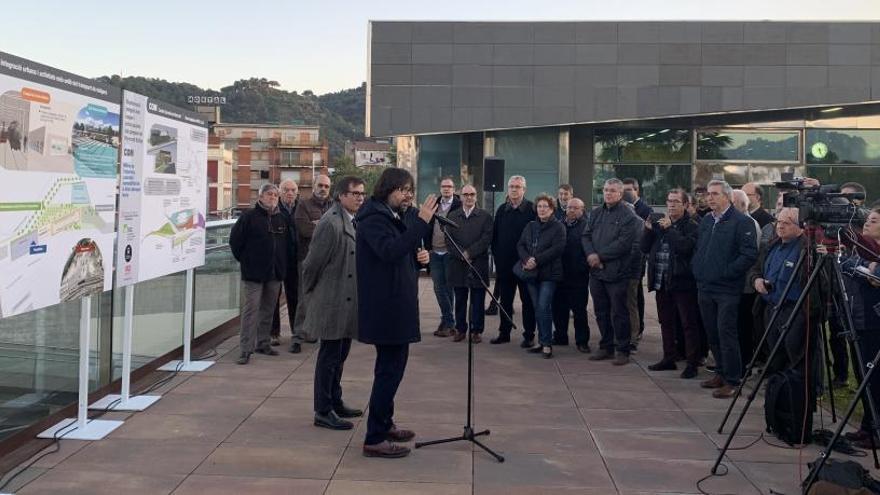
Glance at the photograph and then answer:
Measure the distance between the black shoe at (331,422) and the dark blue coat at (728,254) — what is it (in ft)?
11.1

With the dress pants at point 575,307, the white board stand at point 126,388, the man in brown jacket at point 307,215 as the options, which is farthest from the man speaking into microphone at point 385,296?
the dress pants at point 575,307

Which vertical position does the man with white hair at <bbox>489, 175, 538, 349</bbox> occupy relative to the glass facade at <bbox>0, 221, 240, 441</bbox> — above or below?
above

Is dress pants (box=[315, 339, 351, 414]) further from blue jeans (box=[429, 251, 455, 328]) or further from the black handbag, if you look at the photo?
blue jeans (box=[429, 251, 455, 328])

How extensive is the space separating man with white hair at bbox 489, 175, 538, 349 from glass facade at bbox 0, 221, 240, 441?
3373mm

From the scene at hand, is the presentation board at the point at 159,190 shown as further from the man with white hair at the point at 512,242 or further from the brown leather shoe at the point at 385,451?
the man with white hair at the point at 512,242

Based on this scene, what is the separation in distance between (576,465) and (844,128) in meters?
19.6

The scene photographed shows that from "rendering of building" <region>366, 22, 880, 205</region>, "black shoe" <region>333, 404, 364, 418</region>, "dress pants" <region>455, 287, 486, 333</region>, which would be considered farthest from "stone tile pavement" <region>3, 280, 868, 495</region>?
"rendering of building" <region>366, 22, 880, 205</region>

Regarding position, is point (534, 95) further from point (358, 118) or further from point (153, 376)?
point (358, 118)

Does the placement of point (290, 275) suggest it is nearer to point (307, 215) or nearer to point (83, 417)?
point (307, 215)

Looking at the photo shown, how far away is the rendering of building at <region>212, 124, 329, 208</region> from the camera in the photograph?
125 metres

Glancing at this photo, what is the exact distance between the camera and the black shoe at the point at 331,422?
580 centimetres

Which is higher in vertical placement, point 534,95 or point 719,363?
point 534,95

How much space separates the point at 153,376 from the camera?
293 inches

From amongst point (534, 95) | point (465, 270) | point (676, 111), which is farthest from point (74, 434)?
point (676, 111)
